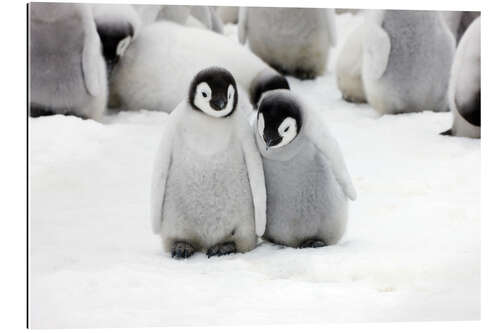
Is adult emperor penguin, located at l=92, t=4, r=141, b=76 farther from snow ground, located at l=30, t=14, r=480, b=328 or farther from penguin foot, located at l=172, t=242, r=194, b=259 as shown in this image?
penguin foot, located at l=172, t=242, r=194, b=259

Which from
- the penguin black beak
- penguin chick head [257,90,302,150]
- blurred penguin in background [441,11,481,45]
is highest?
blurred penguin in background [441,11,481,45]

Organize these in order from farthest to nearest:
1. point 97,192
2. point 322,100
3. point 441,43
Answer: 1. point 441,43
2. point 322,100
3. point 97,192

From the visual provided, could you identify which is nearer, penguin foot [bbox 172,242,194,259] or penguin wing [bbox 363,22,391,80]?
penguin foot [bbox 172,242,194,259]

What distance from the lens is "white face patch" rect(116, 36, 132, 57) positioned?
3.04m

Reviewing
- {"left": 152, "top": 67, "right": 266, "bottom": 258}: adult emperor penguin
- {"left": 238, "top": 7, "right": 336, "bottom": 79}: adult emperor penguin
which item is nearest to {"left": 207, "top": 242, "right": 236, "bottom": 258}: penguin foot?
{"left": 152, "top": 67, "right": 266, "bottom": 258}: adult emperor penguin

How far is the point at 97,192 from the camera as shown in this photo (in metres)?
2.50

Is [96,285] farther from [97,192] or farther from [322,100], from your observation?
[322,100]

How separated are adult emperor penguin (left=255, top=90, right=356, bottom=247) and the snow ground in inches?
2.2

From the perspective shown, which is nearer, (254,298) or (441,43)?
(254,298)

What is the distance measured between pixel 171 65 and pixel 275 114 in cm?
90

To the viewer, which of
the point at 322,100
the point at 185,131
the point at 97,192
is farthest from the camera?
the point at 322,100

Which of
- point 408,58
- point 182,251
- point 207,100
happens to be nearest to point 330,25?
point 408,58

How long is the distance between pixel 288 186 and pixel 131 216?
40 cm
